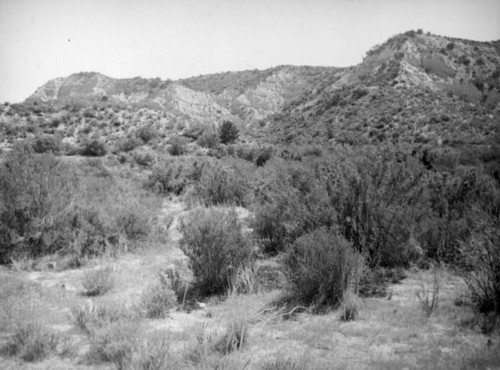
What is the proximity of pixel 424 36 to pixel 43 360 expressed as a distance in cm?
6734

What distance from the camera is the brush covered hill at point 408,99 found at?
121 ft

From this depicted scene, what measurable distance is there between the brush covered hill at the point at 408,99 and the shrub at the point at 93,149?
22.9 m

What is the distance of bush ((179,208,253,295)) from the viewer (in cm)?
682

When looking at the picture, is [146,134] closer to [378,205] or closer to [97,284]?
[97,284]

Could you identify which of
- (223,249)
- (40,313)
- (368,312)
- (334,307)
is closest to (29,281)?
(40,313)

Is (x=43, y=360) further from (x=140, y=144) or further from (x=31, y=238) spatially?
(x=140, y=144)

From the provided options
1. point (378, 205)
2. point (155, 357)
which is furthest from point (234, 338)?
point (378, 205)

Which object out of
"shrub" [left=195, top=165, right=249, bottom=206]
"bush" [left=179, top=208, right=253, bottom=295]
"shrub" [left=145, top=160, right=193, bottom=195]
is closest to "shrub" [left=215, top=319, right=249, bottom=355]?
"bush" [left=179, top=208, right=253, bottom=295]

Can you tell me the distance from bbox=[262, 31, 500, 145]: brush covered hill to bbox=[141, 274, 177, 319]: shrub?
29.6 meters

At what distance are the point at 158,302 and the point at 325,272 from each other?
8.52 ft

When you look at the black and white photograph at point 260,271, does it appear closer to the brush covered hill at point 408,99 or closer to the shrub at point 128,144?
the shrub at point 128,144

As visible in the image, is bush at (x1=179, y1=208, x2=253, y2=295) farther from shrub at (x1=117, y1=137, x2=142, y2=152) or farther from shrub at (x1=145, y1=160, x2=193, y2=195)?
shrub at (x1=117, y1=137, x2=142, y2=152)

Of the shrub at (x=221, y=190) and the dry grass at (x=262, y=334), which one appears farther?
the shrub at (x=221, y=190)

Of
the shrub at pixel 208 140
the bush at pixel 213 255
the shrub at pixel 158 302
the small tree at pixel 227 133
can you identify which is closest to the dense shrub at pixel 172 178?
the bush at pixel 213 255
